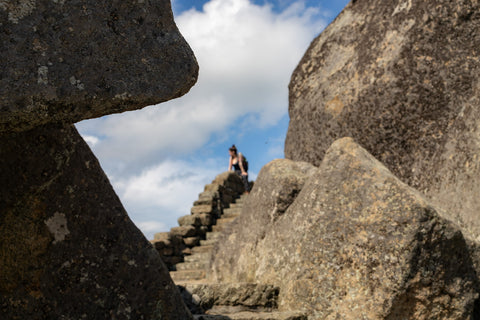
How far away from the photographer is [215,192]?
38.4 ft

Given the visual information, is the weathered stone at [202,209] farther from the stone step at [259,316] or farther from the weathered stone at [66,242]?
the weathered stone at [66,242]

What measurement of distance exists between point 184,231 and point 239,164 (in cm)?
293

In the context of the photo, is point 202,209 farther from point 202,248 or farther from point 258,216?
point 258,216

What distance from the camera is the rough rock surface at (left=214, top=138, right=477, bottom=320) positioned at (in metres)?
3.41

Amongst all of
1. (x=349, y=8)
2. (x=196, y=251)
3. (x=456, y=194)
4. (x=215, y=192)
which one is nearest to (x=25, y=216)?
(x=456, y=194)

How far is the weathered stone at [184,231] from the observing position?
10414mm

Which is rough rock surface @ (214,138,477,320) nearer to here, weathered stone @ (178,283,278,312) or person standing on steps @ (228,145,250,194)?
weathered stone @ (178,283,278,312)

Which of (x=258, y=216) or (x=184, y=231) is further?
(x=184, y=231)

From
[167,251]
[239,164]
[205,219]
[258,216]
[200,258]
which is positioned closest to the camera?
[258,216]

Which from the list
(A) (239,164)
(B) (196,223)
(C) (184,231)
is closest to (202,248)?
(C) (184,231)

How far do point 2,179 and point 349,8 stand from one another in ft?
14.9

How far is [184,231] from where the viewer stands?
411 inches

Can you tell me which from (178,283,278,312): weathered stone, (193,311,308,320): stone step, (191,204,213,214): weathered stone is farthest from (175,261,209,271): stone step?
(193,311,308,320): stone step

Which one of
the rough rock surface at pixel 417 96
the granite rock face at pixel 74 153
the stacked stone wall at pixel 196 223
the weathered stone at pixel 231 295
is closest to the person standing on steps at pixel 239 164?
the stacked stone wall at pixel 196 223
